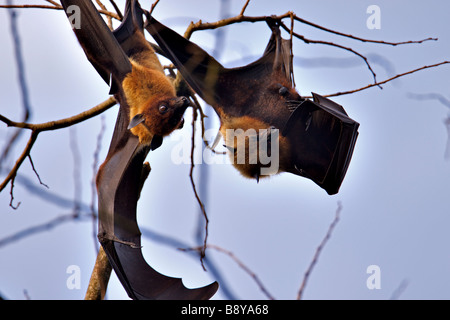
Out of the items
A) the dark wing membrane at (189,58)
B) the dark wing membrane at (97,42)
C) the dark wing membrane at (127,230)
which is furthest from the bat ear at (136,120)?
the dark wing membrane at (189,58)

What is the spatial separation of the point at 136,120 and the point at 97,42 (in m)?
0.85

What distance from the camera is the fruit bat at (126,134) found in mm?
4578

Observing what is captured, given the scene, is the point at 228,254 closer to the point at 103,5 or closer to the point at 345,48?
the point at 345,48

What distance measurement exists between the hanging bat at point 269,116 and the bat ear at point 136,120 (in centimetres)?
64

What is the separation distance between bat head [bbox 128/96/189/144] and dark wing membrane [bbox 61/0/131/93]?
1.53 feet

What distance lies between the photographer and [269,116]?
4.77m

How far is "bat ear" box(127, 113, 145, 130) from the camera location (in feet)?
15.4

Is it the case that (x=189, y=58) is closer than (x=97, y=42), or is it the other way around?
(x=97, y=42)

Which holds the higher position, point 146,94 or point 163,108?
point 146,94

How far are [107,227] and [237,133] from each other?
151 cm

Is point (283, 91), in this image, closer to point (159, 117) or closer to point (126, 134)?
point (159, 117)


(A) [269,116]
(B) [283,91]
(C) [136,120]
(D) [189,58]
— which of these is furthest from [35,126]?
(B) [283,91]

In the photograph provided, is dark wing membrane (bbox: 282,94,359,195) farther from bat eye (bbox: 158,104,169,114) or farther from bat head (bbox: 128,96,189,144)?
bat eye (bbox: 158,104,169,114)
